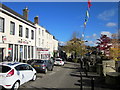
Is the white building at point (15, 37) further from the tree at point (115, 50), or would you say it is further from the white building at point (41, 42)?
the tree at point (115, 50)

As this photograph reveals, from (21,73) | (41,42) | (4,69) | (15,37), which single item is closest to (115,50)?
(21,73)

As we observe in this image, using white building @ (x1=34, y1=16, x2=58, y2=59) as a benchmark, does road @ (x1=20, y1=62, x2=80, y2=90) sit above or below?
below

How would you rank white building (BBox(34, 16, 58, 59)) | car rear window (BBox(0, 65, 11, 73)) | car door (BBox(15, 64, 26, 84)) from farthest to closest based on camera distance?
white building (BBox(34, 16, 58, 59)) < car door (BBox(15, 64, 26, 84)) < car rear window (BBox(0, 65, 11, 73))

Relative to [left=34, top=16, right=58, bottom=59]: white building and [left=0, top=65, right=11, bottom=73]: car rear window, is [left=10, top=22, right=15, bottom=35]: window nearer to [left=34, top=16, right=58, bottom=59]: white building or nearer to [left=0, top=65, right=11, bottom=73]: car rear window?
[left=34, top=16, right=58, bottom=59]: white building

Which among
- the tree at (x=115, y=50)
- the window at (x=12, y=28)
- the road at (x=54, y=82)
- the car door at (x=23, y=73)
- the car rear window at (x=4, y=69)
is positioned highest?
the window at (x=12, y=28)

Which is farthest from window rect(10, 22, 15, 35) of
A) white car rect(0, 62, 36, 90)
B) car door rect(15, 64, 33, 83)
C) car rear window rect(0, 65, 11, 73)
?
car rear window rect(0, 65, 11, 73)

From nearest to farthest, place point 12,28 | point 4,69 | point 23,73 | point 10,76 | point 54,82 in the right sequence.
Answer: point 10,76, point 4,69, point 23,73, point 54,82, point 12,28

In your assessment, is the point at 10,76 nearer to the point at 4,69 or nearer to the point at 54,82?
the point at 4,69

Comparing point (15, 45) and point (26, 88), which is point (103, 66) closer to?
point (26, 88)

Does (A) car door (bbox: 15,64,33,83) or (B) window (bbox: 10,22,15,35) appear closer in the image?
(A) car door (bbox: 15,64,33,83)

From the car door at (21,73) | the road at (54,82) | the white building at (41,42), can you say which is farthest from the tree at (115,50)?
the white building at (41,42)

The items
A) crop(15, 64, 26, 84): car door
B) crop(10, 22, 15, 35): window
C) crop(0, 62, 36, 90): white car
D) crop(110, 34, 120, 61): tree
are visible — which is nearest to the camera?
crop(0, 62, 36, 90): white car

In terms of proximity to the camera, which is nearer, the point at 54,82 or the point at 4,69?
the point at 4,69

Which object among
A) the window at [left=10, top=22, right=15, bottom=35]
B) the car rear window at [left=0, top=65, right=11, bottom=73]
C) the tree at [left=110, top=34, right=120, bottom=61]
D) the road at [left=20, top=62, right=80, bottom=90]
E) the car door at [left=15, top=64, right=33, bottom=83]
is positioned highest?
the window at [left=10, top=22, right=15, bottom=35]
